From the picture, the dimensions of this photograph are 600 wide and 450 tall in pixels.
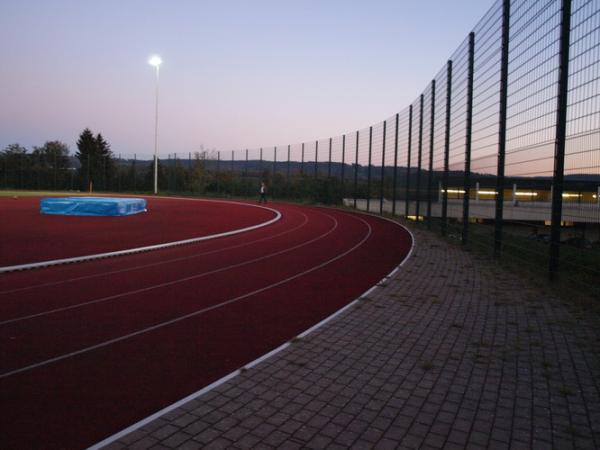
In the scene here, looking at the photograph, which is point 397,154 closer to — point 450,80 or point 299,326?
point 450,80

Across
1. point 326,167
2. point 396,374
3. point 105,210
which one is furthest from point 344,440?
point 326,167

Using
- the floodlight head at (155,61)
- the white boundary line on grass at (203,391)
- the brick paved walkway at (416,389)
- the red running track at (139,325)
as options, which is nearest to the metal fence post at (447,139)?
the red running track at (139,325)

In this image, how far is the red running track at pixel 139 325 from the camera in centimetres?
372

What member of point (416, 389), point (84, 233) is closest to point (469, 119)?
point (416, 389)

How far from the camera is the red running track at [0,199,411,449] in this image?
3.72 m

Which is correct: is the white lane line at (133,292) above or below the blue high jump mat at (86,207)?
below

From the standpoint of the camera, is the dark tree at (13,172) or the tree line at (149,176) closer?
the tree line at (149,176)

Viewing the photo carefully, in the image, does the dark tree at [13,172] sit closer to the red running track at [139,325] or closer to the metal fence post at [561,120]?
the red running track at [139,325]

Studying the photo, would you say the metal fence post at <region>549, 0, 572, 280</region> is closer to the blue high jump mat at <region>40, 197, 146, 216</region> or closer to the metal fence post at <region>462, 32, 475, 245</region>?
the metal fence post at <region>462, 32, 475, 245</region>

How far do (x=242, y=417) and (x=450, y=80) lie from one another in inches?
580

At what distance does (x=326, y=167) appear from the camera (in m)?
37.4

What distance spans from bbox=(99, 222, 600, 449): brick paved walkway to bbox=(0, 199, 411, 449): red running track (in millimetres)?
469

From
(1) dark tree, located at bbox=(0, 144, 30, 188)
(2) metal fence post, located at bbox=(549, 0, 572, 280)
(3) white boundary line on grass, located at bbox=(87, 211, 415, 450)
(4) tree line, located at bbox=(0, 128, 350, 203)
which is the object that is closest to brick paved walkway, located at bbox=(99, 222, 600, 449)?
(3) white boundary line on grass, located at bbox=(87, 211, 415, 450)

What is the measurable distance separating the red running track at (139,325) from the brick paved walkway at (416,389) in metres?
0.47
